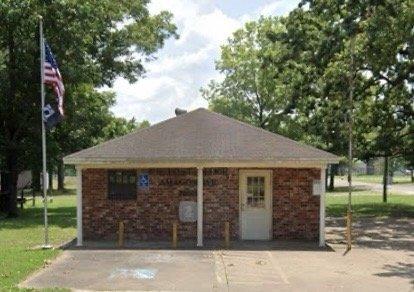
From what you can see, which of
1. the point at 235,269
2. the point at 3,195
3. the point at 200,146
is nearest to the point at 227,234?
the point at 200,146

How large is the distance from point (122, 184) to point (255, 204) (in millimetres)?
4188

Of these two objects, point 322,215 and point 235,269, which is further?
point 322,215

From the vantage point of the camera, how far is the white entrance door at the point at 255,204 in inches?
→ 758

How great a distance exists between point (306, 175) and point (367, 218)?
10575mm

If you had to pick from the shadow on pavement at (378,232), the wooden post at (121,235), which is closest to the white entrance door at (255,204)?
the shadow on pavement at (378,232)

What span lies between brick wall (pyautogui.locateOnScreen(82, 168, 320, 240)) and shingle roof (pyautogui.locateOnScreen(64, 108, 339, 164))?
726 mm

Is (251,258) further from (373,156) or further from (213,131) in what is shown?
(373,156)

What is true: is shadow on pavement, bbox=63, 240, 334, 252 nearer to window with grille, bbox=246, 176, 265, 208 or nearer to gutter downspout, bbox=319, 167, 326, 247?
gutter downspout, bbox=319, 167, 326, 247

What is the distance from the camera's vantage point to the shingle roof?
1830 cm

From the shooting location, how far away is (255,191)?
63.5ft

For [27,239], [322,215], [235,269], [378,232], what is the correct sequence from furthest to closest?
[378,232], [27,239], [322,215], [235,269]

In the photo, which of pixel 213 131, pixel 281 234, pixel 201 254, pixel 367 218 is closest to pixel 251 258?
pixel 201 254

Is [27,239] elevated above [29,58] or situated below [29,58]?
below

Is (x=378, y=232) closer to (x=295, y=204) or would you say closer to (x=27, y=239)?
(x=295, y=204)
